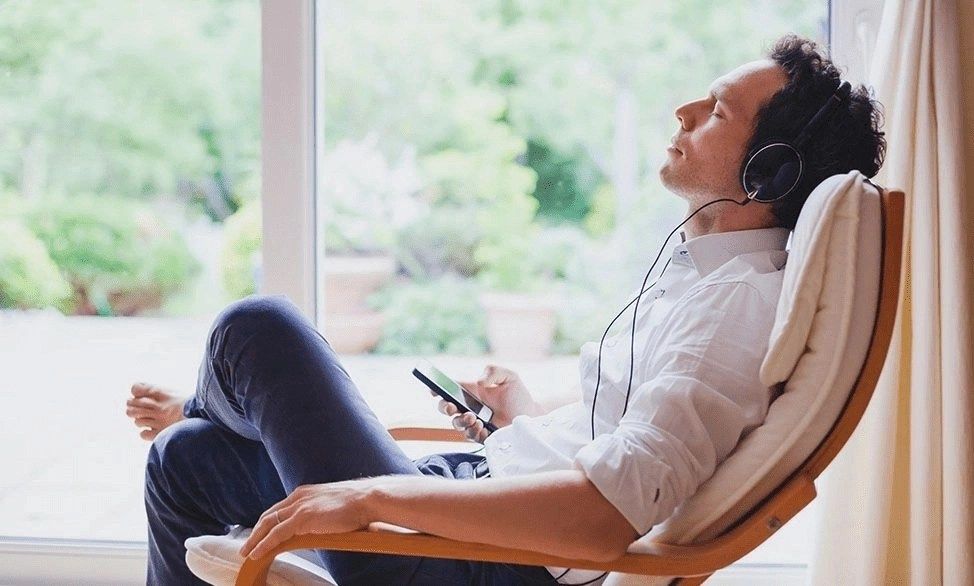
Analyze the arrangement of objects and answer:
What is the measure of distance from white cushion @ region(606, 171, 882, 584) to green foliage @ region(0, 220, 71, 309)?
78.7 inches

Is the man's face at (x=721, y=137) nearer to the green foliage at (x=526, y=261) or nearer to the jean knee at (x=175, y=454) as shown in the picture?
the jean knee at (x=175, y=454)

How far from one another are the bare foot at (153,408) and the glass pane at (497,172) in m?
1.73

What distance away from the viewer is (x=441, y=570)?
1.40m

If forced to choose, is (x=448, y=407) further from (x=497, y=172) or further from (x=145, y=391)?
(x=497, y=172)

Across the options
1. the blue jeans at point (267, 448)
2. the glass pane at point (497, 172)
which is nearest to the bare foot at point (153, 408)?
the blue jeans at point (267, 448)

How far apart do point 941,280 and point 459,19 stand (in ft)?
8.58

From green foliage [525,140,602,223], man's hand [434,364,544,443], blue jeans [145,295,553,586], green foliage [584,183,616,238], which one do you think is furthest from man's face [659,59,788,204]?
green foliage [525,140,602,223]

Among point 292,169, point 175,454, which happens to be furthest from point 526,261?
point 175,454

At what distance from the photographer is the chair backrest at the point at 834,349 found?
1251mm

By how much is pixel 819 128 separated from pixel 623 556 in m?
0.69

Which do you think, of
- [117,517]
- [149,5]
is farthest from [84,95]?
[117,517]

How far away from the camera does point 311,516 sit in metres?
1.25

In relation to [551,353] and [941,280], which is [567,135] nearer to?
[551,353]

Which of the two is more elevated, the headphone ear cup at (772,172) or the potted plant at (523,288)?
the headphone ear cup at (772,172)
